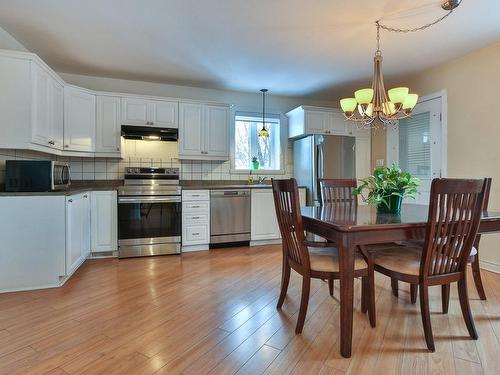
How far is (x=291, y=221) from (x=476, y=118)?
9.21 feet

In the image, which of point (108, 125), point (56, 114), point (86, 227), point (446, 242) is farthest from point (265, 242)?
point (56, 114)

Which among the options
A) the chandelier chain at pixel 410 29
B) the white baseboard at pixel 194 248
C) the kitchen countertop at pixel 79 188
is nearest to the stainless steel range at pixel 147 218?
the white baseboard at pixel 194 248

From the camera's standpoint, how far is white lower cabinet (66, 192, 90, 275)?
8.93 feet

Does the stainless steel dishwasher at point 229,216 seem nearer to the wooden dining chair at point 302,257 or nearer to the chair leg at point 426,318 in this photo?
the wooden dining chair at point 302,257

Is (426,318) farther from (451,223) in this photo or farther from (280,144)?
(280,144)

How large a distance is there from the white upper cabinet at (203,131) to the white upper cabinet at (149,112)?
122 mm

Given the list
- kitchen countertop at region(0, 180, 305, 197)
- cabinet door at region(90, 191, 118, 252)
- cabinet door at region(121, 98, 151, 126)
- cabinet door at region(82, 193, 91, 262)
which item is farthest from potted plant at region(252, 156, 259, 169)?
cabinet door at region(82, 193, 91, 262)

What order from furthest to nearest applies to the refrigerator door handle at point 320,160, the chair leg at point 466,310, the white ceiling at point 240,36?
the refrigerator door handle at point 320,160 → the white ceiling at point 240,36 → the chair leg at point 466,310

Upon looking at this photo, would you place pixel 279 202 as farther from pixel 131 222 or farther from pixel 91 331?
pixel 131 222

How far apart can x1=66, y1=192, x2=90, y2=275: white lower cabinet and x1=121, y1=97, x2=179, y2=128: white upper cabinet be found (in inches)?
46.7

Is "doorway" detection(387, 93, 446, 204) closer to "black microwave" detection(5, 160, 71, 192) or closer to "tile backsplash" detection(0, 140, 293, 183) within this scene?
"tile backsplash" detection(0, 140, 293, 183)

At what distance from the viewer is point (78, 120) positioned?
11.7 ft

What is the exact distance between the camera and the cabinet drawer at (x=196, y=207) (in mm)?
3865

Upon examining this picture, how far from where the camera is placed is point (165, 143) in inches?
166
